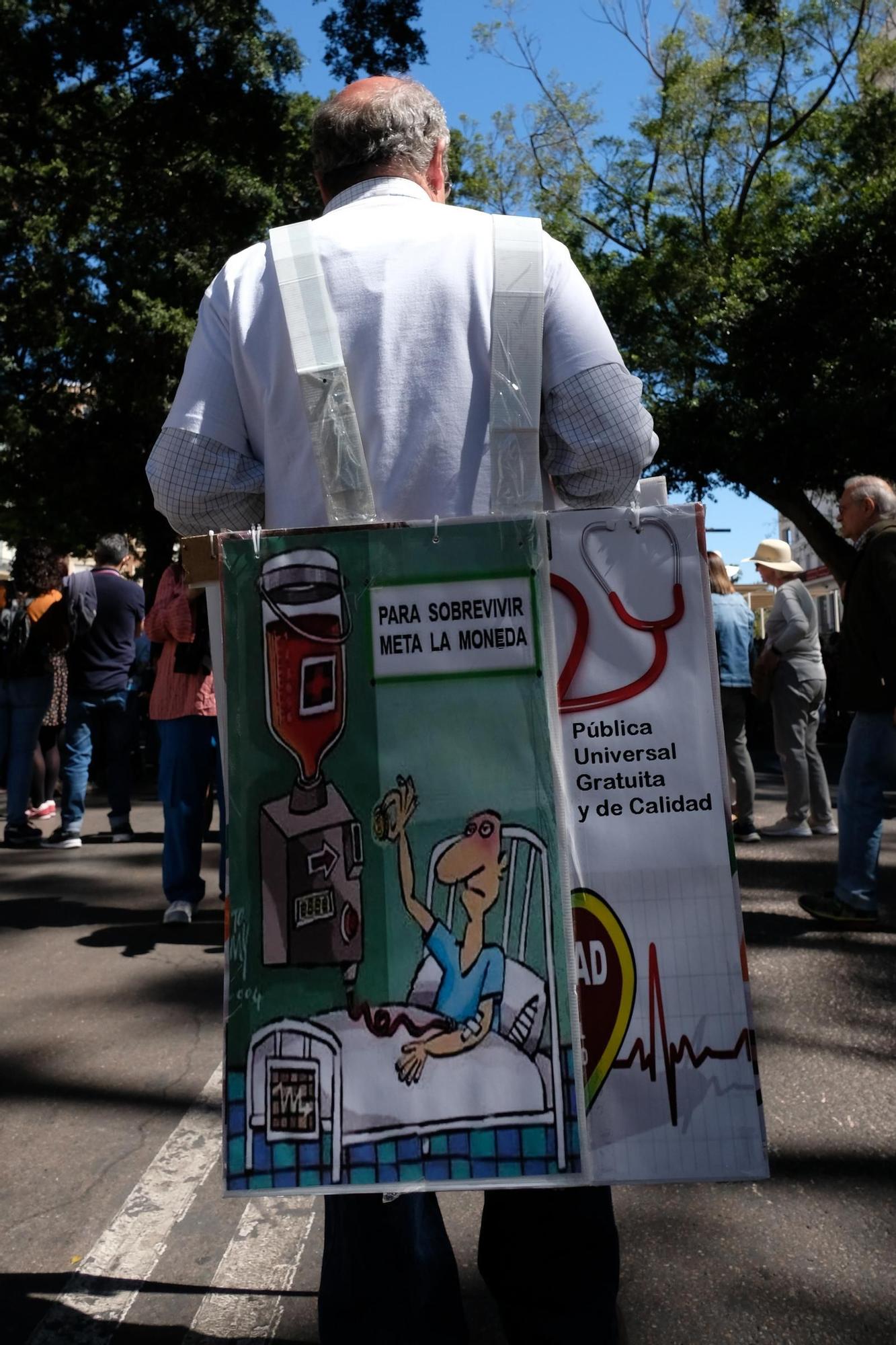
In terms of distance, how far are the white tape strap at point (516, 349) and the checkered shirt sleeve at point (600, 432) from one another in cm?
6

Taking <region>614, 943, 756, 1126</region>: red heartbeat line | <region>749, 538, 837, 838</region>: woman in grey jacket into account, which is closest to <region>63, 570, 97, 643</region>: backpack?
<region>749, 538, 837, 838</region>: woman in grey jacket

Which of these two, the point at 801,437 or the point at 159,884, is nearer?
the point at 159,884

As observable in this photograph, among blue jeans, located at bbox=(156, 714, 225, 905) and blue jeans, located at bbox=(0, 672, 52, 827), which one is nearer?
blue jeans, located at bbox=(156, 714, 225, 905)

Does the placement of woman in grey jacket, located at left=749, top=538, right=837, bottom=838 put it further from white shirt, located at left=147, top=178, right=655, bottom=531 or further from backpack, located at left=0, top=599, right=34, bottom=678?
white shirt, located at left=147, top=178, right=655, bottom=531

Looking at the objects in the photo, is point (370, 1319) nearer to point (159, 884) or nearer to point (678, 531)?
point (678, 531)

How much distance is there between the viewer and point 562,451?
191 cm

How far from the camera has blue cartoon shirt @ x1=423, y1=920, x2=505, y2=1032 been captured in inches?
63.6

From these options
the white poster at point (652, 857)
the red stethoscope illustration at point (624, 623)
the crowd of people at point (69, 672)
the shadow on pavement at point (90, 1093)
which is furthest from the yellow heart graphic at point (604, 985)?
the crowd of people at point (69, 672)

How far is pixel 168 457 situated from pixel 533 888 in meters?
0.81

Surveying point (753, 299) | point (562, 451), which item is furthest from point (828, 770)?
point (562, 451)

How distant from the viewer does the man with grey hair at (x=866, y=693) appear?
17.2ft

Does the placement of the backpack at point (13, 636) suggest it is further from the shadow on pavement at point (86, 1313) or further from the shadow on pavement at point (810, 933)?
the shadow on pavement at point (86, 1313)

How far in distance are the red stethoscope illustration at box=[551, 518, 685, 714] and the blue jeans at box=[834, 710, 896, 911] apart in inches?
154

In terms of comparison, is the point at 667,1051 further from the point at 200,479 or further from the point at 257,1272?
the point at 257,1272
